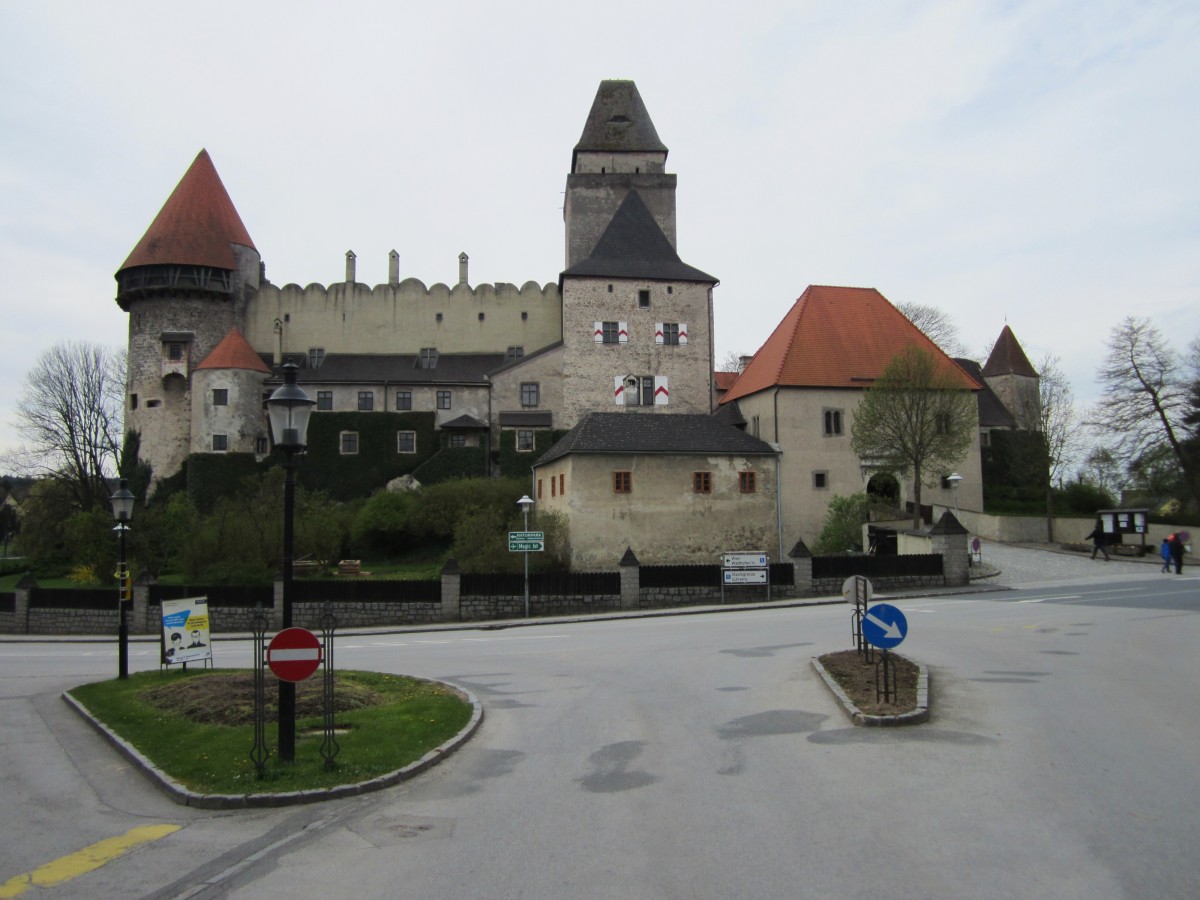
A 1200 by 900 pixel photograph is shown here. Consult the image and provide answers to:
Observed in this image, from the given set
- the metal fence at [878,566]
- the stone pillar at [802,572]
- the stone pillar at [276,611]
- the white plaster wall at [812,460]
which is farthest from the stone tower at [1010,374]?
the stone pillar at [276,611]

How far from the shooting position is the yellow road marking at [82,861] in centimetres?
688

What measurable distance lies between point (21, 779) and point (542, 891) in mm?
7296

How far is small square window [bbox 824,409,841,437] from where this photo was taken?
139ft

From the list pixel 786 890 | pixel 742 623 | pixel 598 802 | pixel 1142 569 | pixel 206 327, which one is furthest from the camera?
pixel 206 327

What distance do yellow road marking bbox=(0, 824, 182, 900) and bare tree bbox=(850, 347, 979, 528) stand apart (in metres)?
35.0

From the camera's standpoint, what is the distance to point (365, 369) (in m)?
58.6

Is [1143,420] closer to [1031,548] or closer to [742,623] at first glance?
[1031,548]

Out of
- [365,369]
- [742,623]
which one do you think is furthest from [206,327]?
[742,623]

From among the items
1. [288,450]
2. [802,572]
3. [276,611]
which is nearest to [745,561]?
[802,572]

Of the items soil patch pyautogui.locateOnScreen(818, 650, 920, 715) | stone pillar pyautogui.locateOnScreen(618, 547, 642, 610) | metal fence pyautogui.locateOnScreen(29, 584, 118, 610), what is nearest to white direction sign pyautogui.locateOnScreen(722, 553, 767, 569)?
stone pillar pyautogui.locateOnScreen(618, 547, 642, 610)

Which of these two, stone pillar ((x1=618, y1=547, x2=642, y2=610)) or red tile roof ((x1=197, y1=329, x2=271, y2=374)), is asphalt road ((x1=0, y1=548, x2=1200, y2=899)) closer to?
stone pillar ((x1=618, y1=547, x2=642, y2=610))

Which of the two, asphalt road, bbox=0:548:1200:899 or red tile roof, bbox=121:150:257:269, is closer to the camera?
asphalt road, bbox=0:548:1200:899

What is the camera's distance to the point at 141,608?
32844mm

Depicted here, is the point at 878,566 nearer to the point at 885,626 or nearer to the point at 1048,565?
the point at 1048,565
